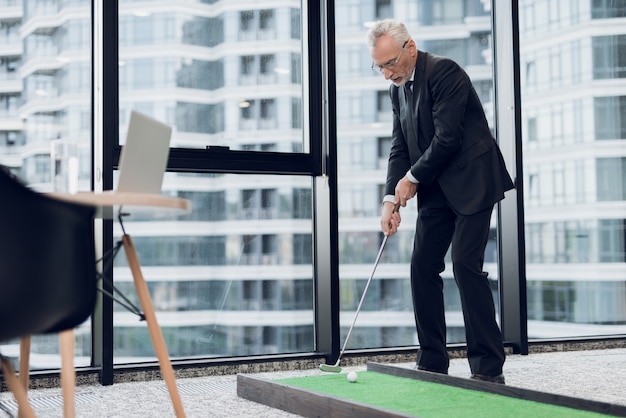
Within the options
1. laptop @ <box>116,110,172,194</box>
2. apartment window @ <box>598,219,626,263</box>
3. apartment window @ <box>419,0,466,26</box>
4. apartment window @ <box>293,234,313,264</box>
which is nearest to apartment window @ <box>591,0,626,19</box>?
apartment window @ <box>419,0,466,26</box>

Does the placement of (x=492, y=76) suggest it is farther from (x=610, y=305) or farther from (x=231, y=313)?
(x=231, y=313)

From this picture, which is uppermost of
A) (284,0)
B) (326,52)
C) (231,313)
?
(284,0)

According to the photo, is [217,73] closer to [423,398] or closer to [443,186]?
[443,186]

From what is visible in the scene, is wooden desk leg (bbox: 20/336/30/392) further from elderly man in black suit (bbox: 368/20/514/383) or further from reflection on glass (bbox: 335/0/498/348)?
reflection on glass (bbox: 335/0/498/348)

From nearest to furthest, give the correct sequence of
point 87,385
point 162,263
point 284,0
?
point 87,385 → point 162,263 → point 284,0

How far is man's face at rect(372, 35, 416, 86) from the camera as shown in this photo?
2918 mm

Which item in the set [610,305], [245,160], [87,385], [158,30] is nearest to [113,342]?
[87,385]

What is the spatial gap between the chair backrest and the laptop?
18 centimetres

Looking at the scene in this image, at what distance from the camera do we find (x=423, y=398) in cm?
243

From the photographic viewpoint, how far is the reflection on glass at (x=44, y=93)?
324 centimetres

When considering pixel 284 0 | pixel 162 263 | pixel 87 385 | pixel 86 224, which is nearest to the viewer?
pixel 86 224

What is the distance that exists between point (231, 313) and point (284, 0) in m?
1.51

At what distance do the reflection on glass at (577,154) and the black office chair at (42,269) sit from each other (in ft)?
9.61

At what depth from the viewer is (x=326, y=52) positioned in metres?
3.71
